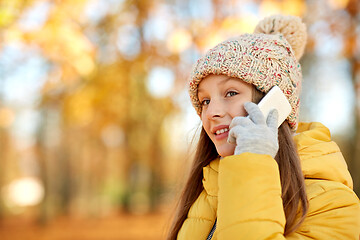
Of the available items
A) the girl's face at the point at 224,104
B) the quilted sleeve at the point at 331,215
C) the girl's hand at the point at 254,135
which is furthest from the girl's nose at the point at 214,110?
the quilted sleeve at the point at 331,215

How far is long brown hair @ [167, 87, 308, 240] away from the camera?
1.53 m

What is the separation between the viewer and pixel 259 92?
5.81ft

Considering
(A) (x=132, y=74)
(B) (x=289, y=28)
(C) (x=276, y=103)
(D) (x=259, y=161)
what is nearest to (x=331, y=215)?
(D) (x=259, y=161)

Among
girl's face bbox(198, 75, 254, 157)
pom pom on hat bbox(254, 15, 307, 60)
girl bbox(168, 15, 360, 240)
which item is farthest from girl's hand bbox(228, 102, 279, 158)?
pom pom on hat bbox(254, 15, 307, 60)

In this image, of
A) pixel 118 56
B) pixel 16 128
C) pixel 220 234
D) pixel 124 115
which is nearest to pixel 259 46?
pixel 220 234

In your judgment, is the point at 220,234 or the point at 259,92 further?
the point at 259,92

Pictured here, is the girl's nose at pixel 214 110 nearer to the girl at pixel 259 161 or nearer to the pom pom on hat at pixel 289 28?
the girl at pixel 259 161

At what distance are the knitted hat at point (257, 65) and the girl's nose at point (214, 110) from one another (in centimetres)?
15

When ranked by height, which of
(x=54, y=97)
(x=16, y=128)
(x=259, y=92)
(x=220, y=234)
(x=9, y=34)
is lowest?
(x=220, y=234)

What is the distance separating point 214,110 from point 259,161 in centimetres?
38

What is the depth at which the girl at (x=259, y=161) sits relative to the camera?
4.69 feet

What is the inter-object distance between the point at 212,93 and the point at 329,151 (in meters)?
0.62

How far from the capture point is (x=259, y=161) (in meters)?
1.45

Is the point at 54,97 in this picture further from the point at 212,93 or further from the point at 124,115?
the point at 212,93
